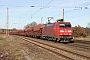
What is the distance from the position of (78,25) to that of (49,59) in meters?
54.4

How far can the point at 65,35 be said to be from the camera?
31.2 meters

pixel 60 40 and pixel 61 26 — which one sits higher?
pixel 61 26

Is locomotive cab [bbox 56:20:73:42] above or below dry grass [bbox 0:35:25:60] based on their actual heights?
above

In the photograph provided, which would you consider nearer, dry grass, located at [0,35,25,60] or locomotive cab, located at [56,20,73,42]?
dry grass, located at [0,35,25,60]

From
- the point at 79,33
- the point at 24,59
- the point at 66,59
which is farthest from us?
the point at 79,33

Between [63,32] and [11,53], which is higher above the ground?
[63,32]

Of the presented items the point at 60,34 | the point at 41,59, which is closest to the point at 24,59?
the point at 41,59

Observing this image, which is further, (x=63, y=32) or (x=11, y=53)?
(x=63, y=32)

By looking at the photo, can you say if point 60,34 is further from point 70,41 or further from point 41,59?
point 41,59

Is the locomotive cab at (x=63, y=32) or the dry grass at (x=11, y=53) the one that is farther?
the locomotive cab at (x=63, y=32)

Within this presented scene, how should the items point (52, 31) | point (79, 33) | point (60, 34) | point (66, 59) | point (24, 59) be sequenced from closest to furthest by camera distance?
point (24, 59), point (66, 59), point (60, 34), point (52, 31), point (79, 33)

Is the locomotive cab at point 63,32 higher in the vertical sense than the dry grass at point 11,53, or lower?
higher

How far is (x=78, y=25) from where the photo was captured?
6662cm

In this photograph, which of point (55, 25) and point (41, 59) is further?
point (55, 25)
